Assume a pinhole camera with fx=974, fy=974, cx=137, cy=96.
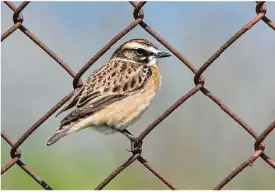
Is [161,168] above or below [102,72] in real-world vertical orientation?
below

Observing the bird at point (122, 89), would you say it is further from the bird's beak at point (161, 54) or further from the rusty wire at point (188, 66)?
the rusty wire at point (188, 66)

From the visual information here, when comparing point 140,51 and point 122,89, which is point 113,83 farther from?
point 140,51

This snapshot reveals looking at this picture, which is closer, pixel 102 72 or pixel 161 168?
pixel 102 72

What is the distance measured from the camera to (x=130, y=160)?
3391 millimetres

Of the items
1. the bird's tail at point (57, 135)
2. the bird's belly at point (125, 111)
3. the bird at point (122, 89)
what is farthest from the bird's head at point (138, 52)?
the bird's tail at point (57, 135)

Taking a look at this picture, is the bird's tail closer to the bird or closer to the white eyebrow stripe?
the bird

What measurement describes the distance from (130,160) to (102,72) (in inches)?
48.7

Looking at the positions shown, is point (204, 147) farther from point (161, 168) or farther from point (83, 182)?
point (83, 182)

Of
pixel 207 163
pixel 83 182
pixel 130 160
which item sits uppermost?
pixel 130 160

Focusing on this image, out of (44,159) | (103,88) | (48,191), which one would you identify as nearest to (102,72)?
(103,88)

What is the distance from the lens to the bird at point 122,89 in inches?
176

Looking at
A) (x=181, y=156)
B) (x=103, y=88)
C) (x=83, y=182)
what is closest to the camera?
(x=103, y=88)

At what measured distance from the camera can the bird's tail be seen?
A: 3.93 m

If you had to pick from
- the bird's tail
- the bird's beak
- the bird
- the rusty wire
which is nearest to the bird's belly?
the bird
